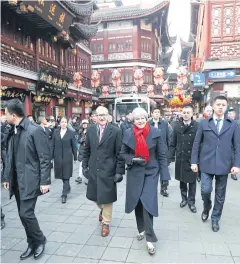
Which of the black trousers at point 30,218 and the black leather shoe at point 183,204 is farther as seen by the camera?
the black leather shoe at point 183,204

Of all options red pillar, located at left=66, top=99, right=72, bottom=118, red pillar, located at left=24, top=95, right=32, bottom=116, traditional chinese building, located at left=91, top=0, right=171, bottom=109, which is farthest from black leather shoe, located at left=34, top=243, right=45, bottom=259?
traditional chinese building, located at left=91, top=0, right=171, bottom=109

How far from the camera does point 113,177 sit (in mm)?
3961

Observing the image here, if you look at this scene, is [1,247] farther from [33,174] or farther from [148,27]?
[148,27]

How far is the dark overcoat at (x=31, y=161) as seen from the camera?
125 inches

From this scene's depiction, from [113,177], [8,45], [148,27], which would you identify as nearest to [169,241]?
[113,177]

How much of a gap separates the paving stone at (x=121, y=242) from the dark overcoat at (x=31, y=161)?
123 centimetres

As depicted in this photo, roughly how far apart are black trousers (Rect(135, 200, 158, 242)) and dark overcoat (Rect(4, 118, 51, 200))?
4.10 ft

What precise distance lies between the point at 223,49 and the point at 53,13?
8576mm

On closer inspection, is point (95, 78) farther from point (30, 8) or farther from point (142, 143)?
point (142, 143)

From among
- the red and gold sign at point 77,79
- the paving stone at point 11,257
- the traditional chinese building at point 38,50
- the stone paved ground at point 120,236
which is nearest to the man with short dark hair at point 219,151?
the stone paved ground at point 120,236

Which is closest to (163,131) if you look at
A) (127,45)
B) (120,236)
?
(120,236)

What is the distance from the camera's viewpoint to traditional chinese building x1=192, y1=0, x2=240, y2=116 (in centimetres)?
1366

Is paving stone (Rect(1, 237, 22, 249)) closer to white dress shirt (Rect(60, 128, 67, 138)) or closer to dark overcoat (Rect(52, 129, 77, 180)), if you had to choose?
dark overcoat (Rect(52, 129, 77, 180))

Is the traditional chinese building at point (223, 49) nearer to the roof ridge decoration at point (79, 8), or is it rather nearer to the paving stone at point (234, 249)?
the roof ridge decoration at point (79, 8)
